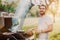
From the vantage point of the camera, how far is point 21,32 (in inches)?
43.3

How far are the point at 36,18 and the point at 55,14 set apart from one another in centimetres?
14

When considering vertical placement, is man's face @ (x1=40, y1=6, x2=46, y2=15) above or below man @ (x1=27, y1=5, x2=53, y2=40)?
above

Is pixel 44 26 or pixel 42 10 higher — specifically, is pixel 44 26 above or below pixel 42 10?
below

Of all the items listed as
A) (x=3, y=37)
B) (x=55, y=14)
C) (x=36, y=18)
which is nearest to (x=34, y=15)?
(x=36, y=18)

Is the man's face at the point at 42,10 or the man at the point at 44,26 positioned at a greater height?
the man's face at the point at 42,10

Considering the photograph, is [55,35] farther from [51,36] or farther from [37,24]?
[37,24]

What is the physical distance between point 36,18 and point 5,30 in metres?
0.24

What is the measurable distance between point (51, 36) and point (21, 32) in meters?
0.22

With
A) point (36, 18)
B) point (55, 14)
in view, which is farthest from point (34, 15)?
point (55, 14)

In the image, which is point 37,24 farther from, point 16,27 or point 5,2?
point 5,2

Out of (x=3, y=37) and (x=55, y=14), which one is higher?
(x=55, y=14)

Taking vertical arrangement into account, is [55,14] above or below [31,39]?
above

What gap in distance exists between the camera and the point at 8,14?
3.61ft

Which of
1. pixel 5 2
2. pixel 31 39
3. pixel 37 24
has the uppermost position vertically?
pixel 5 2
